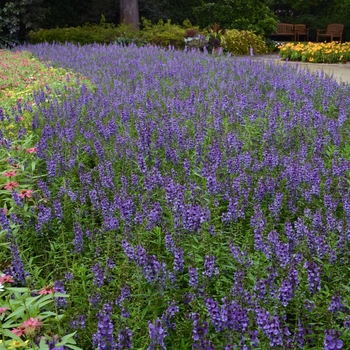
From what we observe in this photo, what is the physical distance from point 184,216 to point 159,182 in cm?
93

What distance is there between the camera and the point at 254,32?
24.5 metres

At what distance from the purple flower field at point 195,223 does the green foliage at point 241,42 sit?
45.0 ft

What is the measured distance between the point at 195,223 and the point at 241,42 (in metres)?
19.2

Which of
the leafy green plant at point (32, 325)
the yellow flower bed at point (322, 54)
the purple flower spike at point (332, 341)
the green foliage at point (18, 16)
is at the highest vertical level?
the green foliage at point (18, 16)

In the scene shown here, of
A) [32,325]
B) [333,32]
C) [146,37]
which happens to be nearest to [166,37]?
[146,37]

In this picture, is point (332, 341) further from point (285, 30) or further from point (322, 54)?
point (285, 30)

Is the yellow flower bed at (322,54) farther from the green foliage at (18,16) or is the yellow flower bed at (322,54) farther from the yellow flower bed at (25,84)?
the green foliage at (18,16)

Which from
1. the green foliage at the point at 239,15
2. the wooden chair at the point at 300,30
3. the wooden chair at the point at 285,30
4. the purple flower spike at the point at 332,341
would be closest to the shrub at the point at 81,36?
the green foliage at the point at 239,15

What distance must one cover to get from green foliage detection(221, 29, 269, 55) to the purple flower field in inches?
540

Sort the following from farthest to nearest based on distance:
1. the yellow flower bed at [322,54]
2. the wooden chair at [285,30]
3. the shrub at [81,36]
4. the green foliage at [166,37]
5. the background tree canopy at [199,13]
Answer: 1. the wooden chair at [285,30]
2. the background tree canopy at [199,13]
3. the shrub at [81,36]
4. the green foliage at [166,37]
5. the yellow flower bed at [322,54]

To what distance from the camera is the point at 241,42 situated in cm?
2145

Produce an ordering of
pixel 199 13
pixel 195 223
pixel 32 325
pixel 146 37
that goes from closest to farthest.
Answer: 1. pixel 32 325
2. pixel 195 223
3. pixel 146 37
4. pixel 199 13

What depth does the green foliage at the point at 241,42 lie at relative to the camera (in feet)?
68.7

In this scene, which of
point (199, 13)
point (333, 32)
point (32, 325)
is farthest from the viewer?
point (199, 13)
